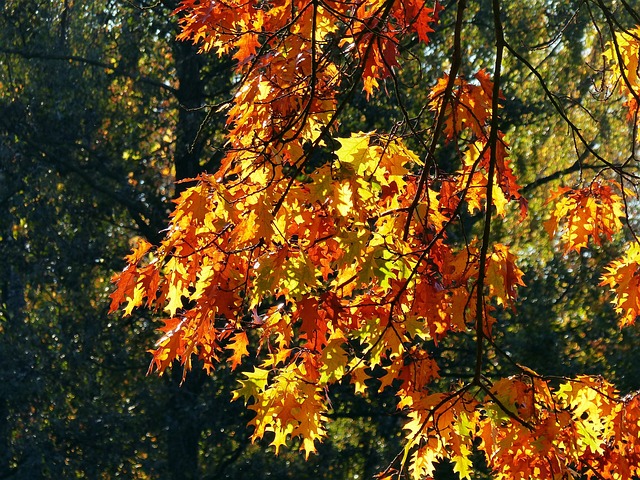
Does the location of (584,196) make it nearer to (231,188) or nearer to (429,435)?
(429,435)

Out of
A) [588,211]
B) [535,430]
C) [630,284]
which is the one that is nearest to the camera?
[535,430]

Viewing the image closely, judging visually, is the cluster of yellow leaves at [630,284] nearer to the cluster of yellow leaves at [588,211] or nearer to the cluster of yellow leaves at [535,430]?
the cluster of yellow leaves at [588,211]

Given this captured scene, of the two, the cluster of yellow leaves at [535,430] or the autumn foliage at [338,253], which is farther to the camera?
the cluster of yellow leaves at [535,430]

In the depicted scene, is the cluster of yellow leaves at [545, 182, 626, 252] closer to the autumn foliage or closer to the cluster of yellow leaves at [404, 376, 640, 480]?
the autumn foliage

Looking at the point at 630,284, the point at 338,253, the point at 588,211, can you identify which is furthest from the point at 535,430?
the point at 588,211

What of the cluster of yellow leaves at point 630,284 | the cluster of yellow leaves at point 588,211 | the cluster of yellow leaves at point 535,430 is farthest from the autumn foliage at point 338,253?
the cluster of yellow leaves at point 588,211

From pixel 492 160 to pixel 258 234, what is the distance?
769 mm

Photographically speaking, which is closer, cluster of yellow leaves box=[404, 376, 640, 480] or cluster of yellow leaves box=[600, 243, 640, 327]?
cluster of yellow leaves box=[404, 376, 640, 480]

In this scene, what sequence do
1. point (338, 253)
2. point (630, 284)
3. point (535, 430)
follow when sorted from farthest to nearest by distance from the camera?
point (630, 284), point (338, 253), point (535, 430)

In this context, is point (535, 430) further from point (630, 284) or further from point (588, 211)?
point (588, 211)

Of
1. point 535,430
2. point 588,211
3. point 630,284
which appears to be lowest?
point 535,430

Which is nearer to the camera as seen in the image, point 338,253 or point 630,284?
point 338,253

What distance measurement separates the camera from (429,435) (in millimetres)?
3770

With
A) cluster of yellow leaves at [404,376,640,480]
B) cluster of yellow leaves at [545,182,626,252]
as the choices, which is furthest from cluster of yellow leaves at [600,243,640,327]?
cluster of yellow leaves at [404,376,640,480]
